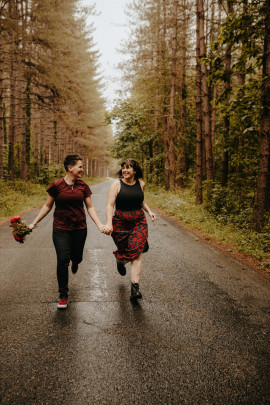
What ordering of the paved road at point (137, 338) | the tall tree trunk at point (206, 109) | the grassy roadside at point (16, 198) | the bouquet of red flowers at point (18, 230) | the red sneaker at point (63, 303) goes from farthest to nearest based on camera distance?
the grassy roadside at point (16, 198)
the tall tree trunk at point (206, 109)
the bouquet of red flowers at point (18, 230)
the red sneaker at point (63, 303)
the paved road at point (137, 338)

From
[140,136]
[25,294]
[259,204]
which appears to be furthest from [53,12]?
[25,294]

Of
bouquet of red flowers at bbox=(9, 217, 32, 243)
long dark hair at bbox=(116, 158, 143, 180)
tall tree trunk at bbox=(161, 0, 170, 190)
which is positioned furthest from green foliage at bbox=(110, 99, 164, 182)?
bouquet of red flowers at bbox=(9, 217, 32, 243)

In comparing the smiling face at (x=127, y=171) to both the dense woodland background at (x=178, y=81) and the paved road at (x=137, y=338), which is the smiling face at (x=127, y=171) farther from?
the dense woodland background at (x=178, y=81)

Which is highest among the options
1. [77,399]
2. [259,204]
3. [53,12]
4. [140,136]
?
[53,12]

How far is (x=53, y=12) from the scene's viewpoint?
14.1m

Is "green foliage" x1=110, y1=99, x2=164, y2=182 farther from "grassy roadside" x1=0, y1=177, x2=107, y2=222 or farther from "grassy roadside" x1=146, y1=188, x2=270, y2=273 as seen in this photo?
"grassy roadside" x1=146, y1=188, x2=270, y2=273

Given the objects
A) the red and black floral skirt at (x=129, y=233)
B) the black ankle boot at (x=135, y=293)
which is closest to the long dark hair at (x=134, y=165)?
the red and black floral skirt at (x=129, y=233)

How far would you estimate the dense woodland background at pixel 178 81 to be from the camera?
7242 mm

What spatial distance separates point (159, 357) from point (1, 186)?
1440 cm

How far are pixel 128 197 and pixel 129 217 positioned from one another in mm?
310

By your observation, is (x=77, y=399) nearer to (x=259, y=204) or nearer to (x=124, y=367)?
(x=124, y=367)

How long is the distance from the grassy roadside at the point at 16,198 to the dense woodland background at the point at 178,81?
3.36ft

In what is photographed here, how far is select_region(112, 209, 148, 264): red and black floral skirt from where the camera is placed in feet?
13.0

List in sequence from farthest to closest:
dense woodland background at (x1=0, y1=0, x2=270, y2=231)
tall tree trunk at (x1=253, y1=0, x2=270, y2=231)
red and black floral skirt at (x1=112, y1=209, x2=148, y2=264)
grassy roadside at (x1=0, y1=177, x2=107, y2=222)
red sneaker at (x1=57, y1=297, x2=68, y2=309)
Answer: grassy roadside at (x1=0, y1=177, x2=107, y2=222) → dense woodland background at (x1=0, y1=0, x2=270, y2=231) → tall tree trunk at (x1=253, y1=0, x2=270, y2=231) → red and black floral skirt at (x1=112, y1=209, x2=148, y2=264) → red sneaker at (x1=57, y1=297, x2=68, y2=309)
